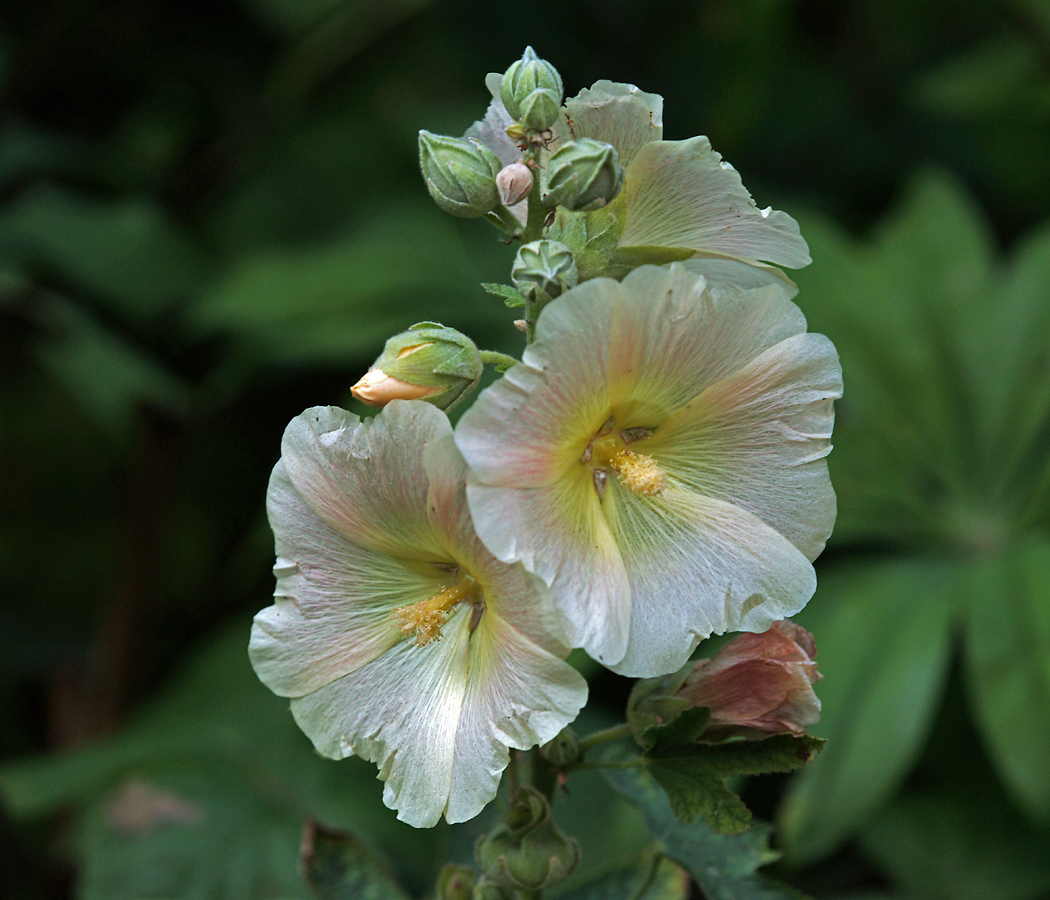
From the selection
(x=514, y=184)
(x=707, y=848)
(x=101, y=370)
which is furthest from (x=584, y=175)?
(x=101, y=370)

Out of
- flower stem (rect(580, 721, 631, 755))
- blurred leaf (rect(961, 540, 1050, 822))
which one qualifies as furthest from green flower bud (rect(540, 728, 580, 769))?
blurred leaf (rect(961, 540, 1050, 822))

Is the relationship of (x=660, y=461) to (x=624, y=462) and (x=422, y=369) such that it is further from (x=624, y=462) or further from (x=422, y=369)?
(x=422, y=369)

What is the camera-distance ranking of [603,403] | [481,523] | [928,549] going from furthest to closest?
1. [928,549]
2. [603,403]
3. [481,523]

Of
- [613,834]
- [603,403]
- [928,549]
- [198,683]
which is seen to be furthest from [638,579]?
[198,683]

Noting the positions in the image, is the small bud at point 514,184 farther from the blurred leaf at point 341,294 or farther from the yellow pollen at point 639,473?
the blurred leaf at point 341,294

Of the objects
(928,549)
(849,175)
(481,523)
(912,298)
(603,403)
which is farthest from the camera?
(849,175)

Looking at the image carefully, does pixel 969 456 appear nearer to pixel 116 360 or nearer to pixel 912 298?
pixel 912 298

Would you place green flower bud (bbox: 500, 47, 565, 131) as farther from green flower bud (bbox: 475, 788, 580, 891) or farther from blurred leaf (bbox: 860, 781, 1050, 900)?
blurred leaf (bbox: 860, 781, 1050, 900)
